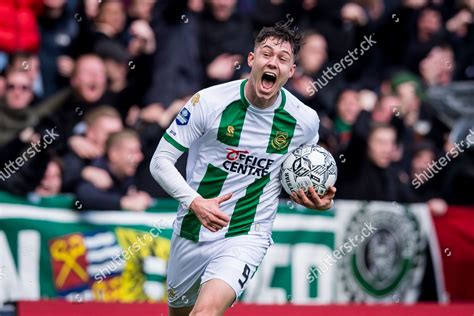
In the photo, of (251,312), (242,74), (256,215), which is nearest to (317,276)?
(251,312)

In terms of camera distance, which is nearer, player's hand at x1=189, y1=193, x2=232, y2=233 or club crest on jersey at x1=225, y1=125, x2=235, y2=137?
player's hand at x1=189, y1=193, x2=232, y2=233

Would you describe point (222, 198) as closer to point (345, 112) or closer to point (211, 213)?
point (211, 213)

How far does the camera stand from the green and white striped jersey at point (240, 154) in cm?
605

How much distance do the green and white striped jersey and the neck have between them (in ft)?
0.08

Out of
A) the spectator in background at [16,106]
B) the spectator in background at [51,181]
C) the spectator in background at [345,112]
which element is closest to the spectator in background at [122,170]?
the spectator in background at [51,181]

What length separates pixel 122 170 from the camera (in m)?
8.73

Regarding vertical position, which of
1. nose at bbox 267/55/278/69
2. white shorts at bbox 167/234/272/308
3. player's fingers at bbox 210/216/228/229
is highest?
nose at bbox 267/55/278/69

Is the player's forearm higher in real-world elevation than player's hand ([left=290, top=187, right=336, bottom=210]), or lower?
higher

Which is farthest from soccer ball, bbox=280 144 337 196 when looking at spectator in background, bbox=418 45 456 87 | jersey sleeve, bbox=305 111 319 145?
spectator in background, bbox=418 45 456 87

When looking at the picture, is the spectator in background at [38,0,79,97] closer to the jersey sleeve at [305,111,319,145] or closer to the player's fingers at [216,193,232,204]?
the jersey sleeve at [305,111,319,145]

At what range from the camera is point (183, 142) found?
5.88 meters

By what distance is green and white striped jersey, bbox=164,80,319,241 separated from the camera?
605 cm

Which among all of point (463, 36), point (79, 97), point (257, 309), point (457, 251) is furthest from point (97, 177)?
point (463, 36)

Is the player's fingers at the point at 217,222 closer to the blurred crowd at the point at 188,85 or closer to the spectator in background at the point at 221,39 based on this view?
the blurred crowd at the point at 188,85
